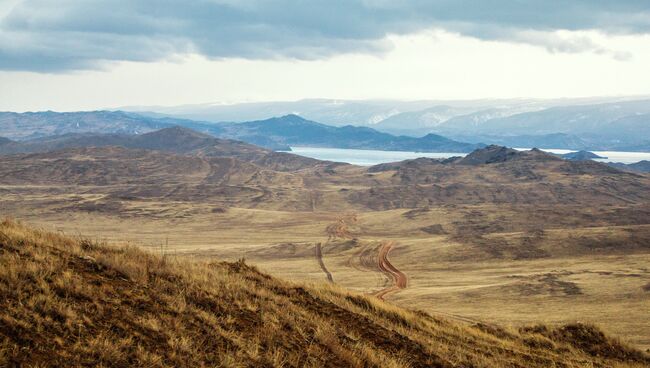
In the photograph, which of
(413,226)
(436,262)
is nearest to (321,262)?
(436,262)

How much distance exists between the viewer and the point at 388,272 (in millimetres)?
51531

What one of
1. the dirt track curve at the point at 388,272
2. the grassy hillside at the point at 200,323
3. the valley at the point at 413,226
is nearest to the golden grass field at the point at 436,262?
the valley at the point at 413,226

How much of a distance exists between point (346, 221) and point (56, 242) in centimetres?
8556

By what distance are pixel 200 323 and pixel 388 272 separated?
42.7 m

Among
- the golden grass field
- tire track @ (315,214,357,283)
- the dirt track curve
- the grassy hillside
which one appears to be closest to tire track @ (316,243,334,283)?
tire track @ (315,214,357,283)

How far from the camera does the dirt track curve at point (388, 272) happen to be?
136 feet

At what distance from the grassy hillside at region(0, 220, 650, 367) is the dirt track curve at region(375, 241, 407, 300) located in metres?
22.4

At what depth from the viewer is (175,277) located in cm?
1268

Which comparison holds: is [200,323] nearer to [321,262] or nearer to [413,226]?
[321,262]

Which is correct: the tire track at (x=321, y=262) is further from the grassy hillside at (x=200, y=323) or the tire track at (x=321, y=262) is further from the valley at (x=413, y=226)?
the grassy hillside at (x=200, y=323)

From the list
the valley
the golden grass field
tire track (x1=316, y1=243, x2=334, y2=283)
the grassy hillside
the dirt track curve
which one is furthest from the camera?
tire track (x1=316, y1=243, x2=334, y2=283)

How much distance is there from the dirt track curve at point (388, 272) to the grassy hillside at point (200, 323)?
882 inches

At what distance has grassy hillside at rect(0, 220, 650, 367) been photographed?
26.9 feet

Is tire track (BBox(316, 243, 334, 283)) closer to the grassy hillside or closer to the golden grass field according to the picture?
the golden grass field
